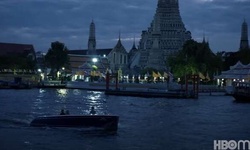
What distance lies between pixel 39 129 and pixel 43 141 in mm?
4834

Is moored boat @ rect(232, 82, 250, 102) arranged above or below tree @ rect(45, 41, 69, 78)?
below

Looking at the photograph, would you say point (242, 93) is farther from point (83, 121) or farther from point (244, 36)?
point (244, 36)

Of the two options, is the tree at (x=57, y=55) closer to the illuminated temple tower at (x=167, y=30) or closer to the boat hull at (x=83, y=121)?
the illuminated temple tower at (x=167, y=30)

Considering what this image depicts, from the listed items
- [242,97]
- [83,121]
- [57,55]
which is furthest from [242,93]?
[57,55]

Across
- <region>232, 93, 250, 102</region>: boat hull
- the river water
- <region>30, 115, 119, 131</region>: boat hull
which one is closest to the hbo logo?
the river water

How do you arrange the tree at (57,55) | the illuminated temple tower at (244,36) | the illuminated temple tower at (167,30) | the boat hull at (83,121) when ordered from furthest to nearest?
the illuminated temple tower at (244,36) < the illuminated temple tower at (167,30) < the tree at (57,55) < the boat hull at (83,121)

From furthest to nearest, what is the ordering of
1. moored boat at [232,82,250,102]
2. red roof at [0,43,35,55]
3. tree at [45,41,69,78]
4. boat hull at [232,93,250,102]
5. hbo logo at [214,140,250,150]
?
1. red roof at [0,43,35,55]
2. tree at [45,41,69,78]
3. moored boat at [232,82,250,102]
4. boat hull at [232,93,250,102]
5. hbo logo at [214,140,250,150]

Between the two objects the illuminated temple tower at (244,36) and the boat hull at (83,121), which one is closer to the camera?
the boat hull at (83,121)

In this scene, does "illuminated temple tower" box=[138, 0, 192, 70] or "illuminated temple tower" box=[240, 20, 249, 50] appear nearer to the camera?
"illuminated temple tower" box=[138, 0, 192, 70]

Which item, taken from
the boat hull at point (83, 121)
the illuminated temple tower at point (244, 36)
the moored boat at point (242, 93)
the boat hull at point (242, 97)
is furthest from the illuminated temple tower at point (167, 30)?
the boat hull at point (83, 121)

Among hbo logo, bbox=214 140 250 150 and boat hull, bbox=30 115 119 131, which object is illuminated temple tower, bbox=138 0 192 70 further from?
hbo logo, bbox=214 140 250 150

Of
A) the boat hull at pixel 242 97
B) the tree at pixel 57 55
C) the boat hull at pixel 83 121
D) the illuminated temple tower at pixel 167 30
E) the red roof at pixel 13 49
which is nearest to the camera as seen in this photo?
the boat hull at pixel 83 121

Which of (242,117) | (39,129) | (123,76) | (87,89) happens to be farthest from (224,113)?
→ (123,76)

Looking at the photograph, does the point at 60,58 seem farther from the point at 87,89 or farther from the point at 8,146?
the point at 8,146
